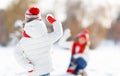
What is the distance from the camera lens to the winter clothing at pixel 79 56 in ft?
20.1

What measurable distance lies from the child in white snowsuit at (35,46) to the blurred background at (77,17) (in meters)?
6.83

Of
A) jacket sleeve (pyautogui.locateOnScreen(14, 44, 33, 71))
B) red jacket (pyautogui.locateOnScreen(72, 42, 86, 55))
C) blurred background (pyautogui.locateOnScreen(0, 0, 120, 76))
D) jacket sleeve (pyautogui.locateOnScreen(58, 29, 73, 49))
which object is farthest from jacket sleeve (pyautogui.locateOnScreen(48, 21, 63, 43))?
blurred background (pyautogui.locateOnScreen(0, 0, 120, 76))

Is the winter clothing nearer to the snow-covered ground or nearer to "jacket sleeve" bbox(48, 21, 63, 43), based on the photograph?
→ the snow-covered ground

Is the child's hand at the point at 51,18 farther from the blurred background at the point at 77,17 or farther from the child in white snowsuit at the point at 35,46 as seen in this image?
the blurred background at the point at 77,17

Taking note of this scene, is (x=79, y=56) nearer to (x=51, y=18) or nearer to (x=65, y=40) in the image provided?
(x=65, y=40)

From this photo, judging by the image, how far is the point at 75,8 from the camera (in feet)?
43.6

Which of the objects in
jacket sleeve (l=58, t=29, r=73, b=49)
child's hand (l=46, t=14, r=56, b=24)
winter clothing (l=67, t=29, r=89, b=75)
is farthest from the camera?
winter clothing (l=67, t=29, r=89, b=75)

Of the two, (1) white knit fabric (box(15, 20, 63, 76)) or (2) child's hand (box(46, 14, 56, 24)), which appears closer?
(1) white knit fabric (box(15, 20, 63, 76))

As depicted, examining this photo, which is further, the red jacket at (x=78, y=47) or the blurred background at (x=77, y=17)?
the blurred background at (x=77, y=17)

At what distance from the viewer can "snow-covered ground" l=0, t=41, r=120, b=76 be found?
734cm

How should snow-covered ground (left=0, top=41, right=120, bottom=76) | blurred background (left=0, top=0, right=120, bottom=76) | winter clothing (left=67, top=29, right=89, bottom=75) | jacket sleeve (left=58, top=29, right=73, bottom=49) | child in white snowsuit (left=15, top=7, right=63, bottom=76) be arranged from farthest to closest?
blurred background (left=0, top=0, right=120, bottom=76) → snow-covered ground (left=0, top=41, right=120, bottom=76) → winter clothing (left=67, top=29, right=89, bottom=75) → jacket sleeve (left=58, top=29, right=73, bottom=49) → child in white snowsuit (left=15, top=7, right=63, bottom=76)

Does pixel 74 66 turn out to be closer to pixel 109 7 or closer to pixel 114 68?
pixel 114 68

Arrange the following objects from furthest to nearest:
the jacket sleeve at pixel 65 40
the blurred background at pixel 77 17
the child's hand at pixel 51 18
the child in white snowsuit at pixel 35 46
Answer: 1. the blurred background at pixel 77 17
2. the jacket sleeve at pixel 65 40
3. the child's hand at pixel 51 18
4. the child in white snowsuit at pixel 35 46

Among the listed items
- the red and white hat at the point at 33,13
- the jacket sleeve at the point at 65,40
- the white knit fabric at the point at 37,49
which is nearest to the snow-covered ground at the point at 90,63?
the jacket sleeve at the point at 65,40
